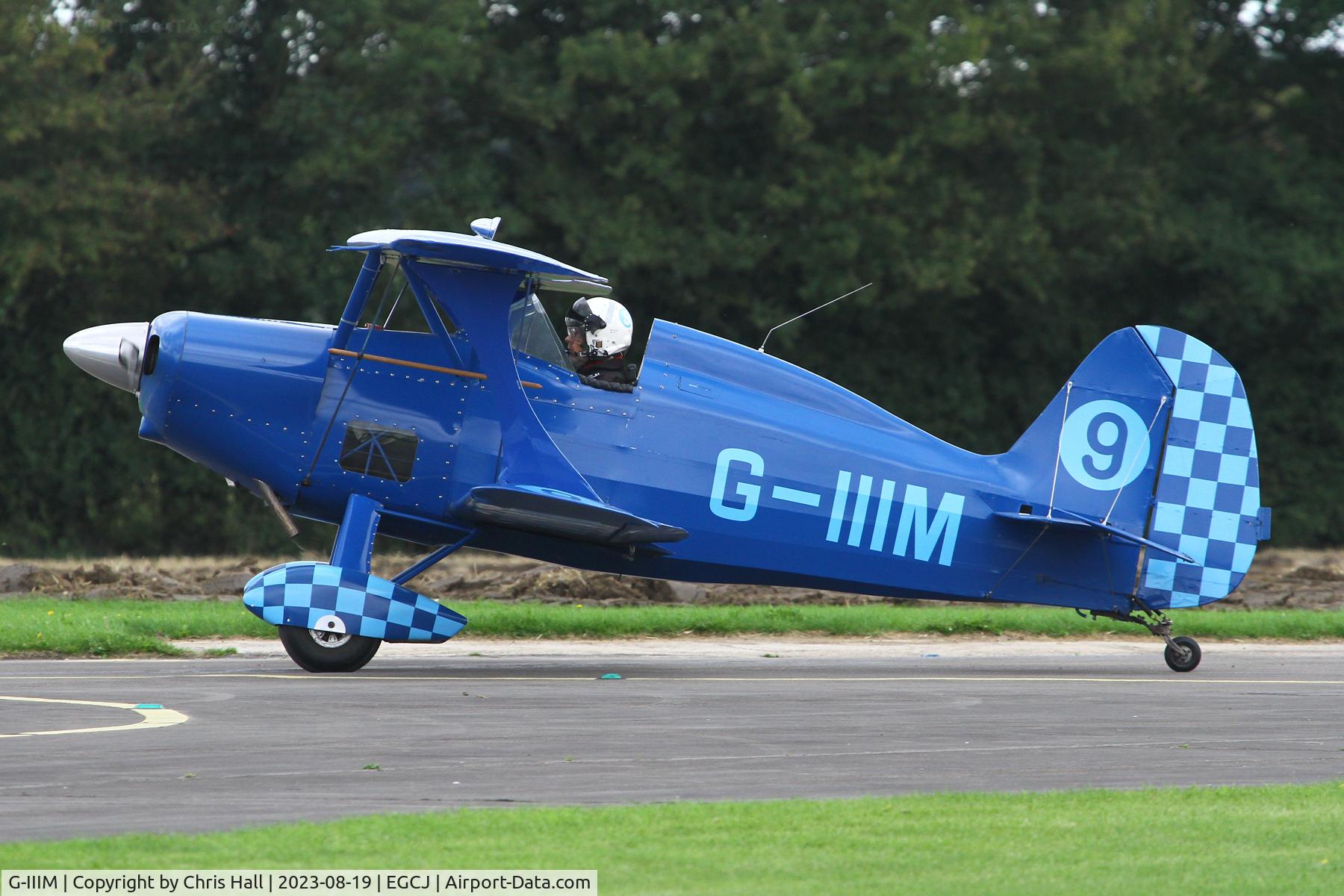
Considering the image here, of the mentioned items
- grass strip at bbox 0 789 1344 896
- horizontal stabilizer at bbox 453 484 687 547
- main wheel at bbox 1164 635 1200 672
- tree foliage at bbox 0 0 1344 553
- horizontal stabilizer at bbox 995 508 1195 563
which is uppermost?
tree foliage at bbox 0 0 1344 553

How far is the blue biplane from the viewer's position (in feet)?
39.0

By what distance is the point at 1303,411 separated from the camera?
32969 mm

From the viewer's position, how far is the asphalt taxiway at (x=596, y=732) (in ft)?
23.4

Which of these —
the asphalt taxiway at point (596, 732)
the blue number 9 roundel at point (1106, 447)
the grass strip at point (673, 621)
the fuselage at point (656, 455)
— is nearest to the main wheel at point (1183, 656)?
the asphalt taxiway at point (596, 732)

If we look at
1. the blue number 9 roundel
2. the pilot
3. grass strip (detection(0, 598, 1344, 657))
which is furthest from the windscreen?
the blue number 9 roundel

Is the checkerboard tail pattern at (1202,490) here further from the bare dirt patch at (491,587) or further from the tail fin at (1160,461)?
the bare dirt patch at (491,587)

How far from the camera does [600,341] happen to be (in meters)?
12.8

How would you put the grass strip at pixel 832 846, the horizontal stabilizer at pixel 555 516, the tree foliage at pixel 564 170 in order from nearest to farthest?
the grass strip at pixel 832 846, the horizontal stabilizer at pixel 555 516, the tree foliage at pixel 564 170

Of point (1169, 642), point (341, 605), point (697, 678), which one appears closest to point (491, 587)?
point (697, 678)

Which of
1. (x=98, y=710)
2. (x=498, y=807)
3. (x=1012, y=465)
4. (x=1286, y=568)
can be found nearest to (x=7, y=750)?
(x=98, y=710)

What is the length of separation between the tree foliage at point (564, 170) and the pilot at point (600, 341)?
→ 48.4ft

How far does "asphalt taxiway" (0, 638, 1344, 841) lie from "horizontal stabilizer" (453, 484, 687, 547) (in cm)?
110

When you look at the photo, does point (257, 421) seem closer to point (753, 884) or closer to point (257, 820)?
point (257, 820)

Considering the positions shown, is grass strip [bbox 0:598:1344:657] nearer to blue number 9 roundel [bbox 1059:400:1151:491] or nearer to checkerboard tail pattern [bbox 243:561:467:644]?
checkerboard tail pattern [bbox 243:561:467:644]
